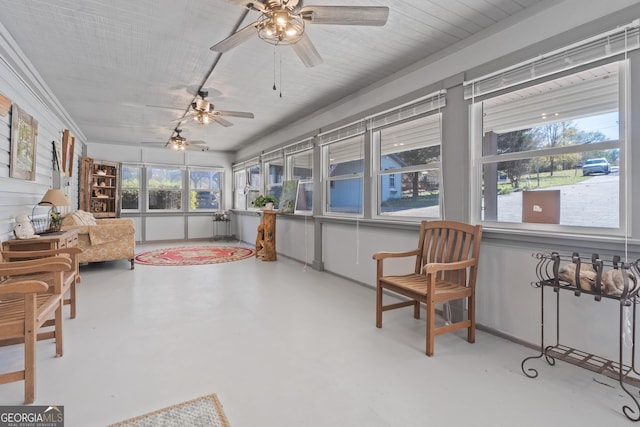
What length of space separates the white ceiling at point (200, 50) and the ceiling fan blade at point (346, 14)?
0.48 metres

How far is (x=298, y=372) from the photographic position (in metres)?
2.10

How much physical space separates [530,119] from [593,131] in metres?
0.47

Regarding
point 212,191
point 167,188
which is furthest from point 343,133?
point 167,188

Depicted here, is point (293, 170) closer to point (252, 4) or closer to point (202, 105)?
point (202, 105)

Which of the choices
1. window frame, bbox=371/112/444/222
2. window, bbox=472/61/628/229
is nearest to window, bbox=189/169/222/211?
Result: window frame, bbox=371/112/444/222

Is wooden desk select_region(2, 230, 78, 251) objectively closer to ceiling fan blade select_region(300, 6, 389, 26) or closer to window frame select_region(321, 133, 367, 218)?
ceiling fan blade select_region(300, 6, 389, 26)

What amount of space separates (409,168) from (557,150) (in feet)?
5.00

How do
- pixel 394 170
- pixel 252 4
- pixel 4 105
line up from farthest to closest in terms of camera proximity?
pixel 394 170
pixel 4 105
pixel 252 4

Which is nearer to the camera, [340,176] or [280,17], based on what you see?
[280,17]

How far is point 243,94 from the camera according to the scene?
4.52m

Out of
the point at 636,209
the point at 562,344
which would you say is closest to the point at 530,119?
the point at 636,209

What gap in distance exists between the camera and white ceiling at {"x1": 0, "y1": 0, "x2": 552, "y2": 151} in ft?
8.29

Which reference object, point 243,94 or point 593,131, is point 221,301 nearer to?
point 243,94

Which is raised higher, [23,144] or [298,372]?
[23,144]
